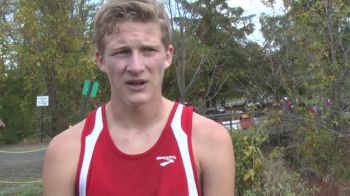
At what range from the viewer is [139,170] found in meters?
1.65

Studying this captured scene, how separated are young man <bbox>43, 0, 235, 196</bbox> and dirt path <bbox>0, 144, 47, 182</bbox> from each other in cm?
899

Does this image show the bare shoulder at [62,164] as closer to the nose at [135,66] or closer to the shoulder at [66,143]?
the shoulder at [66,143]

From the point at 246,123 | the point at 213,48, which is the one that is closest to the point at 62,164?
the point at 246,123

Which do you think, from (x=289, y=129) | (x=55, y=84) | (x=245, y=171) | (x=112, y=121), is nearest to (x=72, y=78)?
(x=55, y=84)

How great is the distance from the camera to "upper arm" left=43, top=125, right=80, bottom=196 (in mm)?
1668

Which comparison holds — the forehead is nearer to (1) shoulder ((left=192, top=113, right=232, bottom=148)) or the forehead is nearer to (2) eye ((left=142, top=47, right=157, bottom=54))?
(2) eye ((left=142, top=47, right=157, bottom=54))

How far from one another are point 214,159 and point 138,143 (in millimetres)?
260

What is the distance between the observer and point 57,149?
1.71 metres

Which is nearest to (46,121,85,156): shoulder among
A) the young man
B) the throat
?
the young man

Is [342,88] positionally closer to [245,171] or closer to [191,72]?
[245,171]

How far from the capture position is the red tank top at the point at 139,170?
1.64 m

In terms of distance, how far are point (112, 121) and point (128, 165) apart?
0.67 feet

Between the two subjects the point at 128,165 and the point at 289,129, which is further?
the point at 289,129

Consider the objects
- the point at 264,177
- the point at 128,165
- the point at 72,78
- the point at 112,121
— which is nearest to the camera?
the point at 128,165
